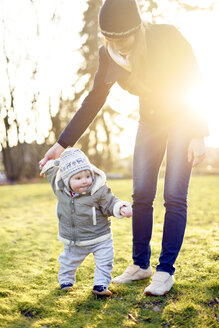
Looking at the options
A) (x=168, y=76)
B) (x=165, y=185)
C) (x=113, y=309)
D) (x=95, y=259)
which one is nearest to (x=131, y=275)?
(x=95, y=259)

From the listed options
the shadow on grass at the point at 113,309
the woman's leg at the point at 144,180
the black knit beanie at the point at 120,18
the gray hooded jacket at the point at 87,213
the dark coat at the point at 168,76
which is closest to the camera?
the shadow on grass at the point at 113,309

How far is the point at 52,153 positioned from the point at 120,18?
112 cm

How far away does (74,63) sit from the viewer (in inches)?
549

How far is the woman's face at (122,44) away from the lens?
2.26 metres

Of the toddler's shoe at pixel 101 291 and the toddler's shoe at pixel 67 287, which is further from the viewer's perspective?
the toddler's shoe at pixel 67 287

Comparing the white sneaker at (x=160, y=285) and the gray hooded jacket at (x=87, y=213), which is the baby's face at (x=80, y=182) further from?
the white sneaker at (x=160, y=285)

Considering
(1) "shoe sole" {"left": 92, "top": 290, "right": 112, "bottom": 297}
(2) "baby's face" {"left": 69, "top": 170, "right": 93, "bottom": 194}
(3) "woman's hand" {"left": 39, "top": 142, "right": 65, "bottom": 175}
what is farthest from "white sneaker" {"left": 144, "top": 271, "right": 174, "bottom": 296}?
(3) "woman's hand" {"left": 39, "top": 142, "right": 65, "bottom": 175}

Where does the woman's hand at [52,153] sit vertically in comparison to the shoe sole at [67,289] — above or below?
above

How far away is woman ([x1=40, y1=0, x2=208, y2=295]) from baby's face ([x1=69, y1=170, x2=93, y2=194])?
1.21ft

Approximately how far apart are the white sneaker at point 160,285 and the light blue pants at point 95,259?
30 centimetres

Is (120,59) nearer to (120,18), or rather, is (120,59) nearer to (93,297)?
(120,18)

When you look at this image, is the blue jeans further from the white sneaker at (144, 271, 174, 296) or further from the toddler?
the toddler

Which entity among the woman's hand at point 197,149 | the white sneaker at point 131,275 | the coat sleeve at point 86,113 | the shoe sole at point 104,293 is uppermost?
the coat sleeve at point 86,113

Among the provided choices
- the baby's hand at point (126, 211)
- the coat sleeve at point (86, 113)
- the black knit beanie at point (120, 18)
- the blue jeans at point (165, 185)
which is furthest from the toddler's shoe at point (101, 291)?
the black knit beanie at point (120, 18)
